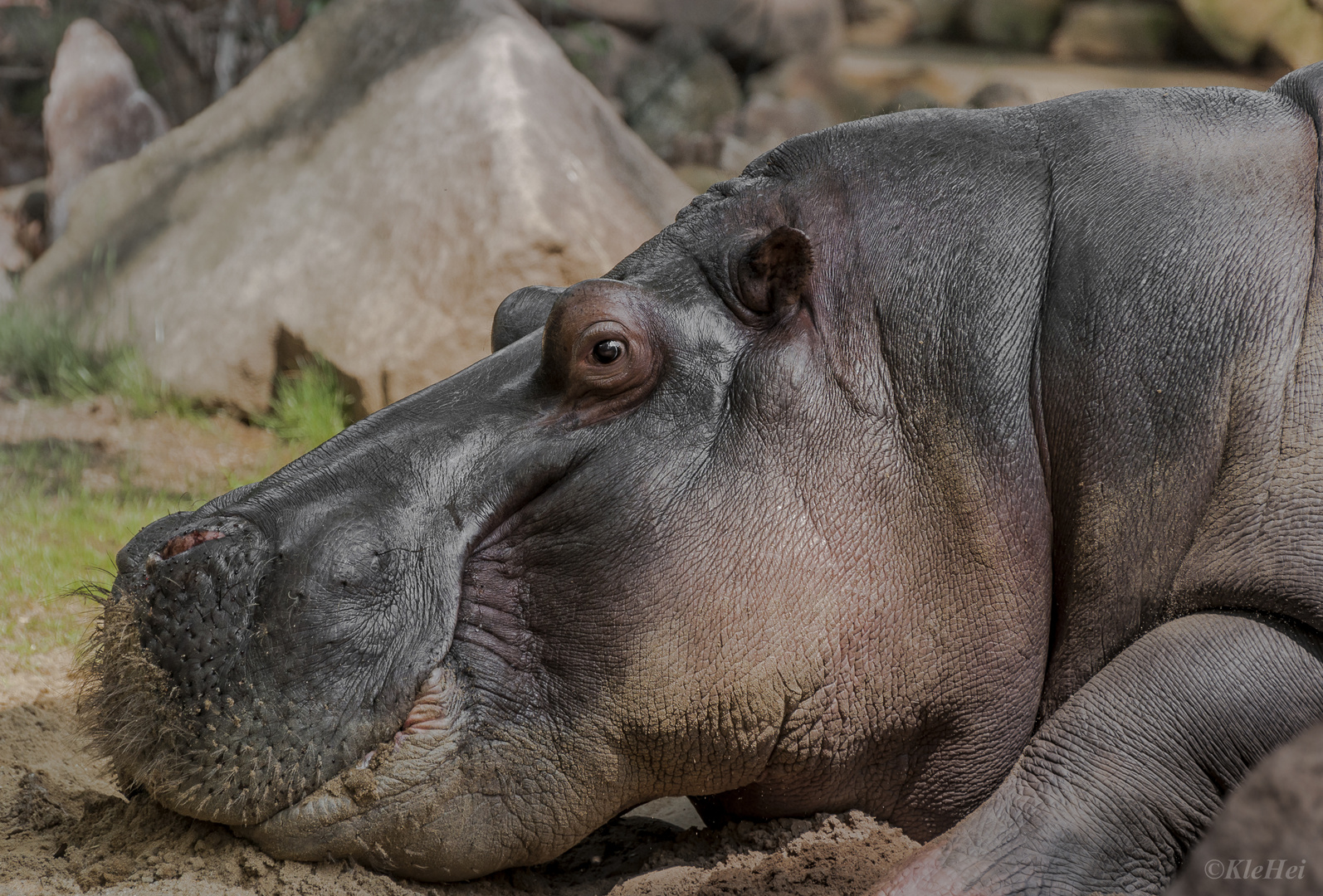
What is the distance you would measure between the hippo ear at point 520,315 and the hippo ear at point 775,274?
0.51 meters

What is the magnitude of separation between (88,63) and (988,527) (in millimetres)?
9793

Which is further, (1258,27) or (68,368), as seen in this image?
(1258,27)

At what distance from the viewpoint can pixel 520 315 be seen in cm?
281

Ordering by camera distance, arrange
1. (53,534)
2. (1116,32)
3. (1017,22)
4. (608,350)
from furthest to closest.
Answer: (1017,22), (1116,32), (53,534), (608,350)

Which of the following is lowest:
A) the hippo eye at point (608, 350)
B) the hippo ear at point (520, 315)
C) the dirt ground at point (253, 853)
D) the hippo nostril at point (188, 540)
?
the dirt ground at point (253, 853)

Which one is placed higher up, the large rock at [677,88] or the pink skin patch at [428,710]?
the large rock at [677,88]

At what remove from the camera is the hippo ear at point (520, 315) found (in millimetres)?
2799

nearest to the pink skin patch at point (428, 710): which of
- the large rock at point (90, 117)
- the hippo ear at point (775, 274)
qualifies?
the hippo ear at point (775, 274)

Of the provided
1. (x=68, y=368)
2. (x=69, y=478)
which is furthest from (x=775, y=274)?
(x=68, y=368)

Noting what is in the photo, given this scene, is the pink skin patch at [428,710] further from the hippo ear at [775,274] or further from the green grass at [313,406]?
the green grass at [313,406]

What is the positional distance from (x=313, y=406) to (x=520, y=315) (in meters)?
3.68

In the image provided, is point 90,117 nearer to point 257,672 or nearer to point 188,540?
→ point 188,540

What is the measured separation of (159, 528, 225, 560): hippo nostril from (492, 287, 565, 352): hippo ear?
768 mm
